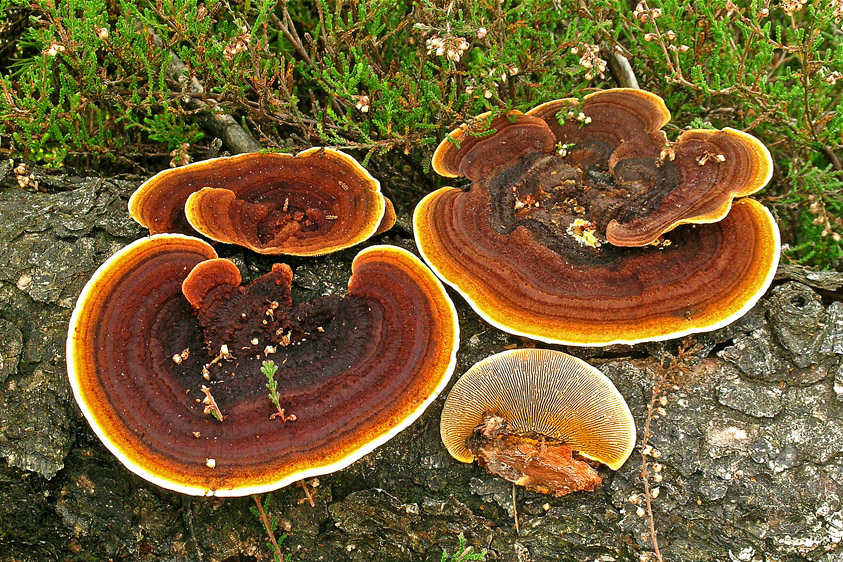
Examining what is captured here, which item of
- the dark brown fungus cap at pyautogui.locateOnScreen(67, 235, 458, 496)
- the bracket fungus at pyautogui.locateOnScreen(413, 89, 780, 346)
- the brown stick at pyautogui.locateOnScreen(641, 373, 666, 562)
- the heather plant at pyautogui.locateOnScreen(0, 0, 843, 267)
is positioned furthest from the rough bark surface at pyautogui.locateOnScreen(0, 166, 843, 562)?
the heather plant at pyautogui.locateOnScreen(0, 0, 843, 267)

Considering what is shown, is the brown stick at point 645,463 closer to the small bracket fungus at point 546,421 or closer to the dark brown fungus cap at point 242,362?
the small bracket fungus at point 546,421

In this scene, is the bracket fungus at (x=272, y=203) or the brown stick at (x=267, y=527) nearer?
the brown stick at (x=267, y=527)

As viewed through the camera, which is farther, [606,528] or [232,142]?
[232,142]

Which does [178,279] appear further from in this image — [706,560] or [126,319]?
[706,560]

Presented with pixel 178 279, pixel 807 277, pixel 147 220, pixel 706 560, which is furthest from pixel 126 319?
pixel 807 277

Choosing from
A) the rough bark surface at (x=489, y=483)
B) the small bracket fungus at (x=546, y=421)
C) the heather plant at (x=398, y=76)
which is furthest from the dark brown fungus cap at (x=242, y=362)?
the heather plant at (x=398, y=76)

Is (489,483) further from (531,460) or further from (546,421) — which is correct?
(546,421)

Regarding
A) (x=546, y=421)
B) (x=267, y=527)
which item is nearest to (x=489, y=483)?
(x=546, y=421)
